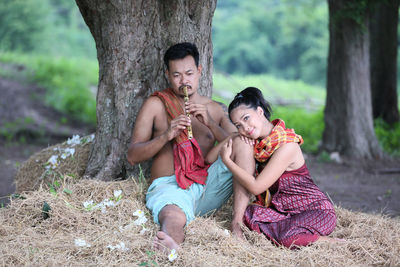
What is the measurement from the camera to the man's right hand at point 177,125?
3.16 m

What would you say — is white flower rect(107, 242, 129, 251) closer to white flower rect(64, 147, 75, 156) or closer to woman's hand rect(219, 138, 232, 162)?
woman's hand rect(219, 138, 232, 162)

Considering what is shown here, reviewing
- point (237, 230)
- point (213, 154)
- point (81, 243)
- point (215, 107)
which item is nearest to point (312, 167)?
point (215, 107)

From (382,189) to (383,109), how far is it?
3.39 metres

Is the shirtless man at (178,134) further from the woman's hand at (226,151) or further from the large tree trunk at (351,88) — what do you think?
the large tree trunk at (351,88)

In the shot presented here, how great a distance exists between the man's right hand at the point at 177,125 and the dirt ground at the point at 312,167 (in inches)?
68.6

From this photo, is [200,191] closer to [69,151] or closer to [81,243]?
[81,243]

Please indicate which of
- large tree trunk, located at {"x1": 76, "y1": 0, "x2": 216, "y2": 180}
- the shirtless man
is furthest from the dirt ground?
the shirtless man

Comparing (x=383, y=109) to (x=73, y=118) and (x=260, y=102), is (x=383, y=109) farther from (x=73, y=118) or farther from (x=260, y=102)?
(x=73, y=118)

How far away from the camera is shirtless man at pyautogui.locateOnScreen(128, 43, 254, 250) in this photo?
10.5 ft

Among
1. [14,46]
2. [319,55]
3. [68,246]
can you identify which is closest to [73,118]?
[68,246]

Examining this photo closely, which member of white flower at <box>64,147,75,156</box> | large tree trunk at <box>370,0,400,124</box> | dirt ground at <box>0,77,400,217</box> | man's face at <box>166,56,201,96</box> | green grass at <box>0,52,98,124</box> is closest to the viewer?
man's face at <box>166,56,201,96</box>

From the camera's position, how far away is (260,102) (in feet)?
10.4

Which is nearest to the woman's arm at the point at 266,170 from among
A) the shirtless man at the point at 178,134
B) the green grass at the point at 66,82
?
the shirtless man at the point at 178,134

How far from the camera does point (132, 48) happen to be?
13.1ft
